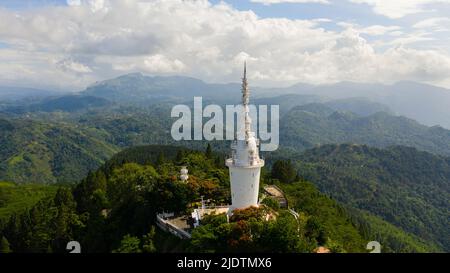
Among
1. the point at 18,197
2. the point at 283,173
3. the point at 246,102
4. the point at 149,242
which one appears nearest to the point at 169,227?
the point at 149,242

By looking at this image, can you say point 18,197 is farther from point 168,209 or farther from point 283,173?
point 168,209

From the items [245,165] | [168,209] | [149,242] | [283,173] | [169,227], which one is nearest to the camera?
[245,165]

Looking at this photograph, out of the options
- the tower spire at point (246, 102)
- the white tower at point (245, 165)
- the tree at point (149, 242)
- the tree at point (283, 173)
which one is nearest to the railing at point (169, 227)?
the tree at point (149, 242)

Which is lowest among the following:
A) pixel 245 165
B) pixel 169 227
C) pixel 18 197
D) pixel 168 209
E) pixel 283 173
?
pixel 18 197

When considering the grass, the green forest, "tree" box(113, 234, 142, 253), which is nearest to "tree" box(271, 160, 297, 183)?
the green forest

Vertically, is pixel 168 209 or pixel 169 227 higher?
pixel 168 209

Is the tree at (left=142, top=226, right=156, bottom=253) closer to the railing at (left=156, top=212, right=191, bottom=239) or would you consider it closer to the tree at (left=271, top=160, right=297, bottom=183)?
the railing at (left=156, top=212, right=191, bottom=239)
